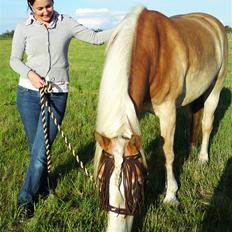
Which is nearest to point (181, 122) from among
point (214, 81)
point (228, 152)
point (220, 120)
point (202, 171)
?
point (220, 120)

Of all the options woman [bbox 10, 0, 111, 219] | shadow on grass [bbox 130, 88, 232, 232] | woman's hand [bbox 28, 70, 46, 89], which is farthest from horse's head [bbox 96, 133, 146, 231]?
woman [bbox 10, 0, 111, 219]

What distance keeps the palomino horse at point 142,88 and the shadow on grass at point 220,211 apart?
413 millimetres

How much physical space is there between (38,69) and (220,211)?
207cm

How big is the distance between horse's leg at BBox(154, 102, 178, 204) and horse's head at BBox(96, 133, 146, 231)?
1.52 metres

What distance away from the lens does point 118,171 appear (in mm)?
2502

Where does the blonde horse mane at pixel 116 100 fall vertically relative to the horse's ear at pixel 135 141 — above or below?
above

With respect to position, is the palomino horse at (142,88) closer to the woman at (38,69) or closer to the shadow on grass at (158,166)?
the shadow on grass at (158,166)

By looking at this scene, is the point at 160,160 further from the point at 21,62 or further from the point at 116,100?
the point at 116,100

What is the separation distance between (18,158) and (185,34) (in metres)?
2.36

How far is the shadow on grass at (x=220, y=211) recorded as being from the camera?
3.47m

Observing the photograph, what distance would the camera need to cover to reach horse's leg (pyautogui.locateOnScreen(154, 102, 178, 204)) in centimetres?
413

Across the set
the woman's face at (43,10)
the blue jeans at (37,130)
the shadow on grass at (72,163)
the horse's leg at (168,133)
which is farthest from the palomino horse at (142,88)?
the shadow on grass at (72,163)

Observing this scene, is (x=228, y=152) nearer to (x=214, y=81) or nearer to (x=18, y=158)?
(x=214, y=81)

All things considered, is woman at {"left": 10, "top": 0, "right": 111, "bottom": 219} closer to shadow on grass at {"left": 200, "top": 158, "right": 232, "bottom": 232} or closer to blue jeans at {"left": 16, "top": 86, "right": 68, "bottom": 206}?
blue jeans at {"left": 16, "top": 86, "right": 68, "bottom": 206}
